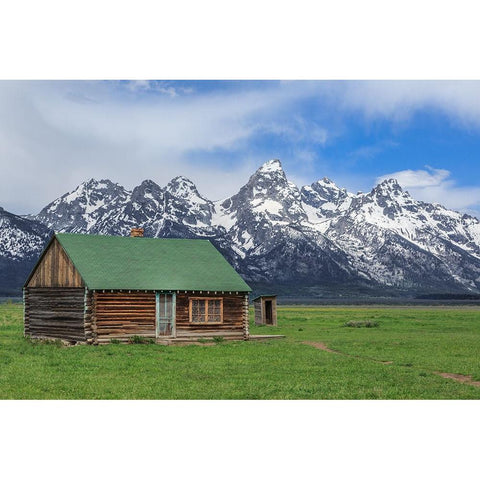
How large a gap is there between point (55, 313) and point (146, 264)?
643 cm

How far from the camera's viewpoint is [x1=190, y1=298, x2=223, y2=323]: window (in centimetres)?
4016

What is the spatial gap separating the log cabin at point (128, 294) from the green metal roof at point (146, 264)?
0.20 ft

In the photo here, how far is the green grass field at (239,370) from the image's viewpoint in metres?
21.0

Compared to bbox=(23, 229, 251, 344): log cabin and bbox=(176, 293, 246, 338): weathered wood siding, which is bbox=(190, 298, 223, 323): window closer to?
bbox=(23, 229, 251, 344): log cabin

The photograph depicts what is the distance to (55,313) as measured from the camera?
39625 mm

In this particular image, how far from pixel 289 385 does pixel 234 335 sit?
1901cm

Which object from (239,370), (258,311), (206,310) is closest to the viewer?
(239,370)

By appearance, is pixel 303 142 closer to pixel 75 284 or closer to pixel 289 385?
pixel 75 284

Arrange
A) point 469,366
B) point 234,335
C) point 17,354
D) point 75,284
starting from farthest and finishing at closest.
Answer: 1. point 234,335
2. point 75,284
3. point 17,354
4. point 469,366

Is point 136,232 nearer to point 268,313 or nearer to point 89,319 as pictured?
point 89,319

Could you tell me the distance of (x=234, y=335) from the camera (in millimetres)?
41062

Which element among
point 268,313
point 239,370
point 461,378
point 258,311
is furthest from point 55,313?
point 461,378

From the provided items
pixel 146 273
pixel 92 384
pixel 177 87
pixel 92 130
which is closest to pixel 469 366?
pixel 92 384

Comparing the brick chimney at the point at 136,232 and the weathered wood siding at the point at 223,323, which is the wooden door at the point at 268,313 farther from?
the weathered wood siding at the point at 223,323
